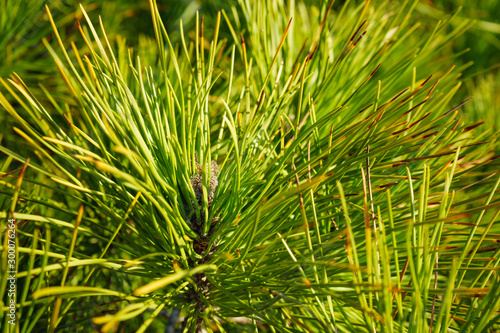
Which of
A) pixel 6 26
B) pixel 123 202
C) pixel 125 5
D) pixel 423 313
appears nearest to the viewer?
pixel 423 313

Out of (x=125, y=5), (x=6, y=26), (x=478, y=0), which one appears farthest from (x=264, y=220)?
(x=478, y=0)

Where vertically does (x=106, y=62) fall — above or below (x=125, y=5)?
below

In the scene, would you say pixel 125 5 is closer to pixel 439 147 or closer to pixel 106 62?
pixel 106 62

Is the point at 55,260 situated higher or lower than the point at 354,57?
lower

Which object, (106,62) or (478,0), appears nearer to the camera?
(106,62)

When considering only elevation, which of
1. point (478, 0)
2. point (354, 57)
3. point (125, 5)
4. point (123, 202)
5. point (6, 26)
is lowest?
point (123, 202)

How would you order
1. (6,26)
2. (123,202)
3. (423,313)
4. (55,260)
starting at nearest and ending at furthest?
1. (423,313)
2. (123,202)
3. (55,260)
4. (6,26)

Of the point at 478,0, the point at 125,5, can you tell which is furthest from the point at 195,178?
the point at 478,0

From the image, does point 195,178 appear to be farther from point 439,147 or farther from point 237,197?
point 439,147

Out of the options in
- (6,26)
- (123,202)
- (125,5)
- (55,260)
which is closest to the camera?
(123,202)
